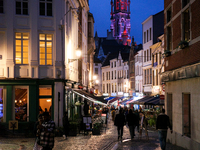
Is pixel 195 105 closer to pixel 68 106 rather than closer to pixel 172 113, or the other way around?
pixel 172 113

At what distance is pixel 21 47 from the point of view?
20.8m

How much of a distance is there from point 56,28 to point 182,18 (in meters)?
9.44

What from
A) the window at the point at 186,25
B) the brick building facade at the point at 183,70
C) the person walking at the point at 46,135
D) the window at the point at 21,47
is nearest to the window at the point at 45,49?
the window at the point at 21,47

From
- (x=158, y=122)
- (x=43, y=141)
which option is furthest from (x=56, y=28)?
(x=43, y=141)

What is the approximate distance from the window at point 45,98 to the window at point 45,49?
62.0 inches

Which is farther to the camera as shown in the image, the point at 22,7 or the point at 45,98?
the point at 45,98

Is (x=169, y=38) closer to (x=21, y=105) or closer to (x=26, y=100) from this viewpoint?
(x=26, y=100)

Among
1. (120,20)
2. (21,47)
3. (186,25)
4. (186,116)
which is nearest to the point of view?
(186,116)

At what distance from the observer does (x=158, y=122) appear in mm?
12750

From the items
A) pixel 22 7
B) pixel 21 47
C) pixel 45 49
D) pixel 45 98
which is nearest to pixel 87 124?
pixel 45 98

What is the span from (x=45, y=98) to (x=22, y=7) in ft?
19.1

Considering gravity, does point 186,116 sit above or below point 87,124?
above

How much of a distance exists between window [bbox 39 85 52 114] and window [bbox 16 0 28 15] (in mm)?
4716

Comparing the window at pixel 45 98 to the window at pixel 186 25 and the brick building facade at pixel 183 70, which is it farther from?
the window at pixel 186 25
